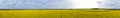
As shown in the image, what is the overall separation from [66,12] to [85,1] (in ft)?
0.56

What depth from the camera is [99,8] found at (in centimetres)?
126

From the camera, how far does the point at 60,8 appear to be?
1282 millimetres

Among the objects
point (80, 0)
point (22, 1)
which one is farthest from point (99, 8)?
point (22, 1)

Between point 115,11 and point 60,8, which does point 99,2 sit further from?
point 60,8

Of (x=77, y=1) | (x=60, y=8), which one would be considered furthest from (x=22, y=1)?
(x=77, y=1)

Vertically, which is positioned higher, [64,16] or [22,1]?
[22,1]

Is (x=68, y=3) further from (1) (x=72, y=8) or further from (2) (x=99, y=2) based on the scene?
(2) (x=99, y=2)

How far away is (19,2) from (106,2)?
2.24 feet

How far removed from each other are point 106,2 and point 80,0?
203 mm

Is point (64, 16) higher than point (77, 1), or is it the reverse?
point (77, 1)

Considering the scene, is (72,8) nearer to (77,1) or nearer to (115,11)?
(77,1)

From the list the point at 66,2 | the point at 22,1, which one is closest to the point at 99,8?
the point at 66,2

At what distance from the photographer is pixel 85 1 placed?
1.26 meters

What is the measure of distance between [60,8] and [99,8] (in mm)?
304
